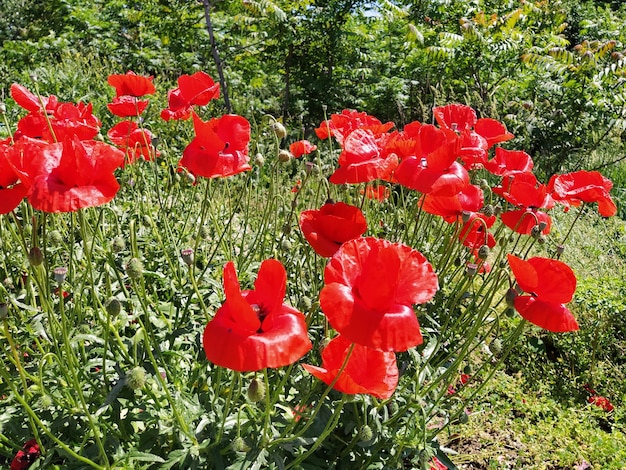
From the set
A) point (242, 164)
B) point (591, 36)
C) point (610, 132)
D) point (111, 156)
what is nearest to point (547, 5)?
point (610, 132)

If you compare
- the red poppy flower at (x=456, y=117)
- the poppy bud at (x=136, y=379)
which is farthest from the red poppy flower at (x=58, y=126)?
the red poppy flower at (x=456, y=117)

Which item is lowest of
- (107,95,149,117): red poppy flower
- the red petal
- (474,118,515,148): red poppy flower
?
(107,95,149,117): red poppy flower

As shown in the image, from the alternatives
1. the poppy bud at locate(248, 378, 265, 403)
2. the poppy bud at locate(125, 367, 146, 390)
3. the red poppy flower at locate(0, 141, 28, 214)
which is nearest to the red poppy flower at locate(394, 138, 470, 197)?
the poppy bud at locate(248, 378, 265, 403)

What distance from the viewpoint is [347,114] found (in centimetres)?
224

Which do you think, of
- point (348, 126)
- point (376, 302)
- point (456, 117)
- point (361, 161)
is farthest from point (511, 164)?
point (376, 302)

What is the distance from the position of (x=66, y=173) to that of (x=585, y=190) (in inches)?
69.8

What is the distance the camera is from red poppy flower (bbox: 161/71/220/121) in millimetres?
1926

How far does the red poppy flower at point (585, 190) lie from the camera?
77.7 inches

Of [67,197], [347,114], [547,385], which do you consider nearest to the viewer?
[67,197]

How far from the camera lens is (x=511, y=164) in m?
2.16

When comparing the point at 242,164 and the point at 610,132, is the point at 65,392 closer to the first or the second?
the point at 242,164

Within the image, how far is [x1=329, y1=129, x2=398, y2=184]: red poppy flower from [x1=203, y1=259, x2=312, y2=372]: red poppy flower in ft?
1.93

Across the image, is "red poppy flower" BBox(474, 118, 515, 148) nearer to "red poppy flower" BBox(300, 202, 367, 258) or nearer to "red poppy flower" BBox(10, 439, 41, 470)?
"red poppy flower" BBox(300, 202, 367, 258)

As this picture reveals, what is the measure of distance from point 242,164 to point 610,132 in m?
6.31
